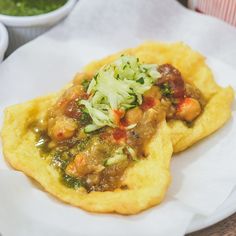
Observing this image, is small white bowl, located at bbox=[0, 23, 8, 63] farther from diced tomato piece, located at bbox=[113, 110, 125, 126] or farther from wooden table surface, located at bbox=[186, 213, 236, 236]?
wooden table surface, located at bbox=[186, 213, 236, 236]

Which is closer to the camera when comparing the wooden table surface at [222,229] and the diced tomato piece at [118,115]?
the wooden table surface at [222,229]

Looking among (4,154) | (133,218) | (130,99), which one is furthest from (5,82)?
(133,218)

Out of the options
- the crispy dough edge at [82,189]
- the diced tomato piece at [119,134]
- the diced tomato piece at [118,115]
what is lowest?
the crispy dough edge at [82,189]

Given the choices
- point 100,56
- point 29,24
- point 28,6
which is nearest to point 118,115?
point 100,56

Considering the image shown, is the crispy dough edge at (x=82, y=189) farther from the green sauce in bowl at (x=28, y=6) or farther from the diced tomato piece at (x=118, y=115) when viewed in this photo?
the green sauce in bowl at (x=28, y=6)

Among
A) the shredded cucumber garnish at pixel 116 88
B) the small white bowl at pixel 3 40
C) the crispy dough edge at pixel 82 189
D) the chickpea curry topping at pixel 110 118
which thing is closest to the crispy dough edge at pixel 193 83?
the chickpea curry topping at pixel 110 118

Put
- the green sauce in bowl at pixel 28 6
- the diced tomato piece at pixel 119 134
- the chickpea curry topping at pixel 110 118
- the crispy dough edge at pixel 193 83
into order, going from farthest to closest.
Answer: the green sauce in bowl at pixel 28 6, the crispy dough edge at pixel 193 83, the diced tomato piece at pixel 119 134, the chickpea curry topping at pixel 110 118

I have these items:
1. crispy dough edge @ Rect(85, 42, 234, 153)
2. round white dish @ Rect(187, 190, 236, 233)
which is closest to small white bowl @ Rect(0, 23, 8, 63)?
crispy dough edge @ Rect(85, 42, 234, 153)

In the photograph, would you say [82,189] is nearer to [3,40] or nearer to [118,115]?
[118,115]
